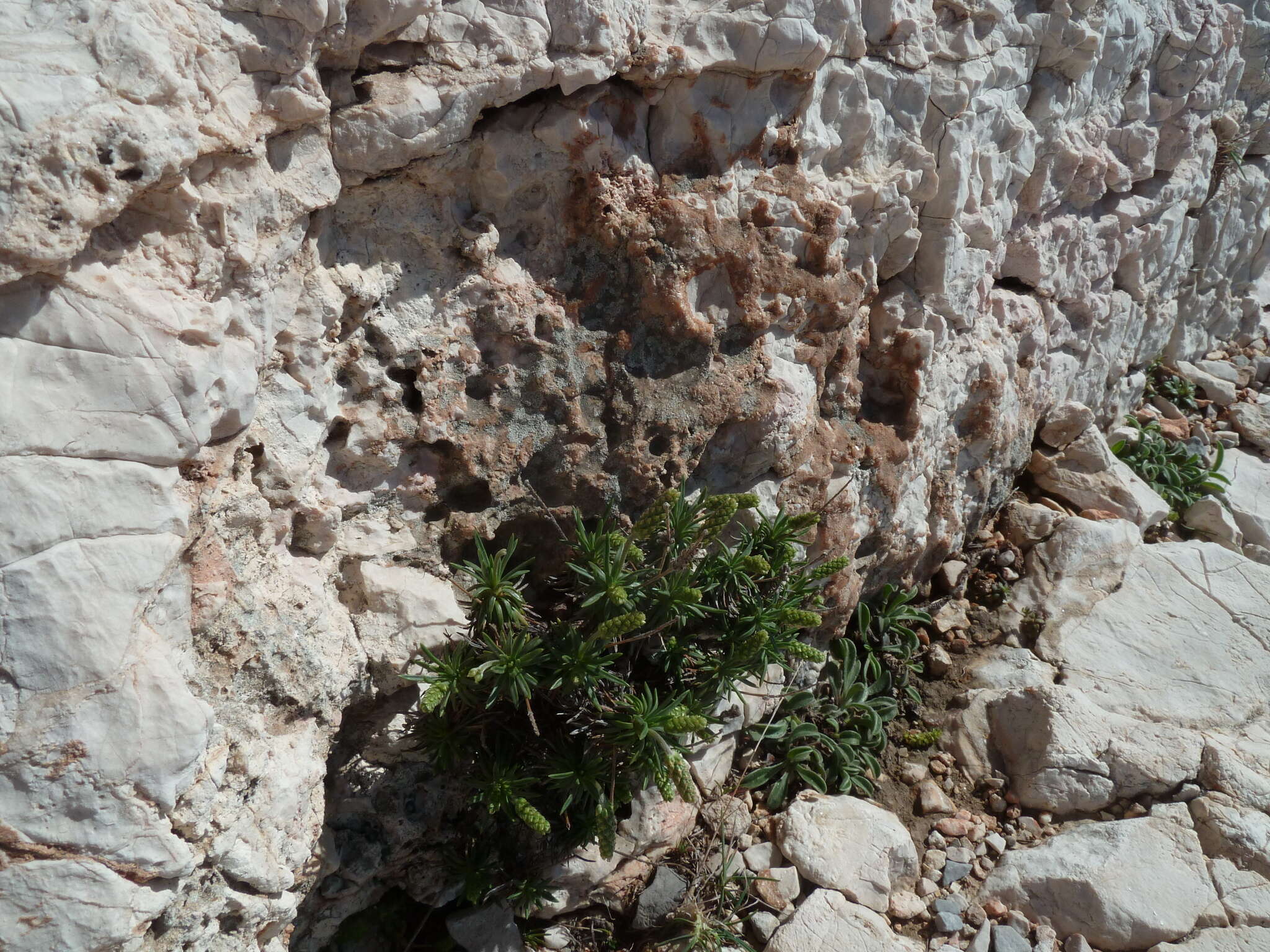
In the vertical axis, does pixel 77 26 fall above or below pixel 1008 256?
above

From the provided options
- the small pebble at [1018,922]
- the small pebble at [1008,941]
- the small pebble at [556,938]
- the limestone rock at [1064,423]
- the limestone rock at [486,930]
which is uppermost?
the limestone rock at [1064,423]

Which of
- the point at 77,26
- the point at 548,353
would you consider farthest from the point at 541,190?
the point at 77,26

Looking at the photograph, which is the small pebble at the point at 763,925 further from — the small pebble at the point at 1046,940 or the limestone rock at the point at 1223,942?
the limestone rock at the point at 1223,942

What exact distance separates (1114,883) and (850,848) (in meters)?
1.03

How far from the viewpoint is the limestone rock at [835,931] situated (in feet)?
11.0

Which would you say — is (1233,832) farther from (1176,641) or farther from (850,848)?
(850,848)

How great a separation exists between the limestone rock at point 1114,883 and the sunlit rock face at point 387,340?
53.4 inches

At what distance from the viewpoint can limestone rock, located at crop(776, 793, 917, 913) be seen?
3.56m

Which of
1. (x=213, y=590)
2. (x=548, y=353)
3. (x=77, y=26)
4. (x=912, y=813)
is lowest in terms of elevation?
(x=912, y=813)

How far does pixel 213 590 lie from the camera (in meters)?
2.36

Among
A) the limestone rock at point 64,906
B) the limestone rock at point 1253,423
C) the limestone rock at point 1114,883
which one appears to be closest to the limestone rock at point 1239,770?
the limestone rock at point 1114,883

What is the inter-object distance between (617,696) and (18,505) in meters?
1.79

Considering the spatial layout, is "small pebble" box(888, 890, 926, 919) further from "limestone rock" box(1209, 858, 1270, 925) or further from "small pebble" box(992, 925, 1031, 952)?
"limestone rock" box(1209, 858, 1270, 925)

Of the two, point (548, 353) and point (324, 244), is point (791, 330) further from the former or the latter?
point (324, 244)
